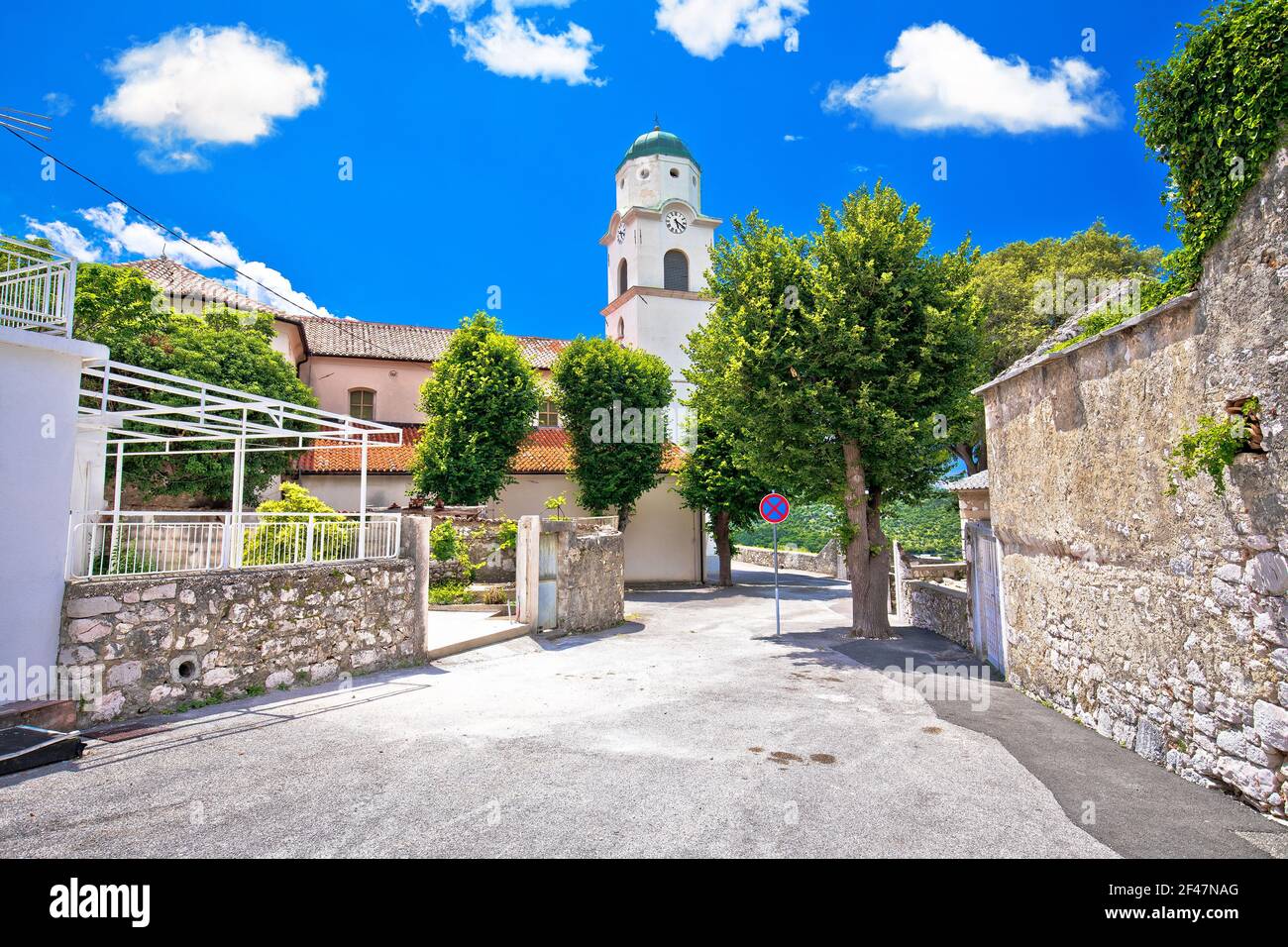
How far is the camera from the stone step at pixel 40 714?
6301mm

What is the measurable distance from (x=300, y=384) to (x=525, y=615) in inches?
554

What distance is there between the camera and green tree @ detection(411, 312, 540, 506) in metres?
24.8

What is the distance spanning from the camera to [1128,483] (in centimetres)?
659

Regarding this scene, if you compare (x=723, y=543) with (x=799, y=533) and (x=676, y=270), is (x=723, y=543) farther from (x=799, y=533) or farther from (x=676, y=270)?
(x=799, y=533)

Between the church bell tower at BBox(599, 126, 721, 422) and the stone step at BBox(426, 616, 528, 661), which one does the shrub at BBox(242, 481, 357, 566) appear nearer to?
the stone step at BBox(426, 616, 528, 661)

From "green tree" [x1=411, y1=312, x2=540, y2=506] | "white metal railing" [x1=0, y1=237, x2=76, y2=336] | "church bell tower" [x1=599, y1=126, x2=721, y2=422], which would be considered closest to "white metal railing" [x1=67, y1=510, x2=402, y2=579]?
"white metal railing" [x1=0, y1=237, x2=76, y2=336]

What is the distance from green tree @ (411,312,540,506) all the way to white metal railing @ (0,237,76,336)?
1709cm

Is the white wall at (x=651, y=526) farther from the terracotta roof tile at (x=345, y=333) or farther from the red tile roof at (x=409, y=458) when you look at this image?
the terracotta roof tile at (x=345, y=333)

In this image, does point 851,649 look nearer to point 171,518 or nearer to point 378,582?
point 378,582

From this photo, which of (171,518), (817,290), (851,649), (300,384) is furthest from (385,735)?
(300,384)

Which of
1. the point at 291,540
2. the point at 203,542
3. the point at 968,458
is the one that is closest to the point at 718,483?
the point at 968,458

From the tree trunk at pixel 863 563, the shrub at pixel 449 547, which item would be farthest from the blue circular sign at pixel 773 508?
the shrub at pixel 449 547

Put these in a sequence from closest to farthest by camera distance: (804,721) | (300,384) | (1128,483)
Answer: (1128,483), (804,721), (300,384)

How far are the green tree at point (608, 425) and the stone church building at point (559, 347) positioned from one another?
1769 millimetres
